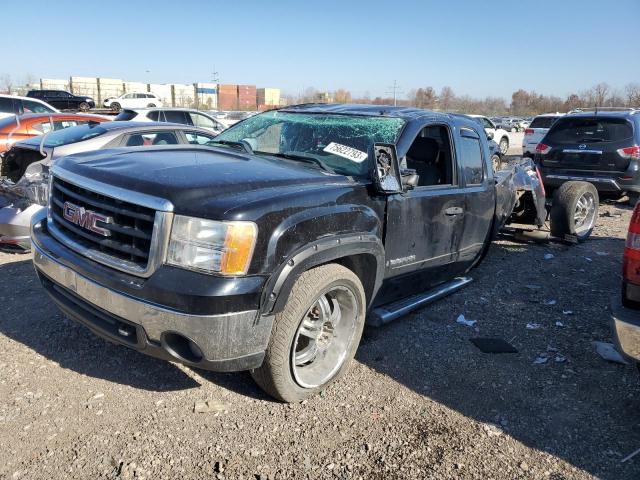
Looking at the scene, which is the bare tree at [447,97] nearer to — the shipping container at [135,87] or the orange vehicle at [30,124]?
the shipping container at [135,87]

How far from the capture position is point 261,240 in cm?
255

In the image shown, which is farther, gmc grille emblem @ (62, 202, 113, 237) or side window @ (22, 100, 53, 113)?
side window @ (22, 100, 53, 113)

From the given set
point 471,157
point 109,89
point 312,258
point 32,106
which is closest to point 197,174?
point 312,258

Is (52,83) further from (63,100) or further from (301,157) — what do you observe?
(301,157)

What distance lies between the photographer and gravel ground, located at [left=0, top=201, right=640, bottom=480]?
261cm

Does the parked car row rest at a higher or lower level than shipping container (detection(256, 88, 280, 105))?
lower

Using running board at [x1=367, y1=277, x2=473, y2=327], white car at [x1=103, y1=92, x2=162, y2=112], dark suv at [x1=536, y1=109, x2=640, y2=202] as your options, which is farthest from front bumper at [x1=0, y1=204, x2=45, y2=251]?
white car at [x1=103, y1=92, x2=162, y2=112]

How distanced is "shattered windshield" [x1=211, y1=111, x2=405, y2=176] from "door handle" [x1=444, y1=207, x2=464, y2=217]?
2.60 feet

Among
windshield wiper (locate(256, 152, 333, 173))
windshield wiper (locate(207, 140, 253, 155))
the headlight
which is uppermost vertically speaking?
windshield wiper (locate(207, 140, 253, 155))

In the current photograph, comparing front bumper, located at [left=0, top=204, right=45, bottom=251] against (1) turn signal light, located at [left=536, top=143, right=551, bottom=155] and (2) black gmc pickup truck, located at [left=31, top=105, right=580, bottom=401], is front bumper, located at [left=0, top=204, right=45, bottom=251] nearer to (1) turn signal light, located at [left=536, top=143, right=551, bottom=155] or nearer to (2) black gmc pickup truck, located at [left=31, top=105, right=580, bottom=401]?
(2) black gmc pickup truck, located at [left=31, top=105, right=580, bottom=401]

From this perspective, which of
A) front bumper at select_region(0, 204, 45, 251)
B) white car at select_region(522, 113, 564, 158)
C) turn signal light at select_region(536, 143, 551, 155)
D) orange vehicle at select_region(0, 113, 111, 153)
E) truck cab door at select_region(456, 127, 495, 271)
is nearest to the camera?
truck cab door at select_region(456, 127, 495, 271)

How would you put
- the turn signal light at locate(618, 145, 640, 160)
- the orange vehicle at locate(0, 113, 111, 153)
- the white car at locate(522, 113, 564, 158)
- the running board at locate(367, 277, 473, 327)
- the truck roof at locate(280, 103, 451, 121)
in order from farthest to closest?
1. the white car at locate(522, 113, 564, 158)
2. the orange vehicle at locate(0, 113, 111, 153)
3. the turn signal light at locate(618, 145, 640, 160)
4. the truck roof at locate(280, 103, 451, 121)
5. the running board at locate(367, 277, 473, 327)

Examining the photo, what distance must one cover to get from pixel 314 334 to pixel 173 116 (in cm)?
1067

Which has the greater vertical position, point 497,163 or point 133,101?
point 133,101
